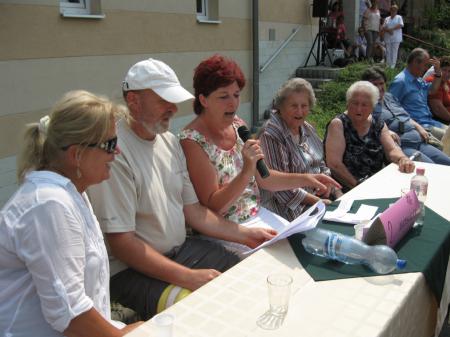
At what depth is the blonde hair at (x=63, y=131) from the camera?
143cm

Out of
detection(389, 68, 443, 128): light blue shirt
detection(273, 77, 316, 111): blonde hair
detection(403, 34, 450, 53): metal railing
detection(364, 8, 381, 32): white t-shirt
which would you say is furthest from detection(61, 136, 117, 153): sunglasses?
detection(403, 34, 450, 53): metal railing

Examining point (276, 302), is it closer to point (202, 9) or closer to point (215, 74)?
point (215, 74)

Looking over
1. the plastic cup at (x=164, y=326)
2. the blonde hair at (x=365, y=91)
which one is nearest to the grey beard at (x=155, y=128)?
the plastic cup at (x=164, y=326)

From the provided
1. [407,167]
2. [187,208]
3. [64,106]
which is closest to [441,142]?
[407,167]

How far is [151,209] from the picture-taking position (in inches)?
80.3

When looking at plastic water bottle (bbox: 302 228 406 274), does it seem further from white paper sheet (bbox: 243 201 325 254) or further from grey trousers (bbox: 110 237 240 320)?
grey trousers (bbox: 110 237 240 320)

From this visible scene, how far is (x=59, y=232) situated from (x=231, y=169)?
1374 mm

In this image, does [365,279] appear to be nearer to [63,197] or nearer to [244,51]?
[63,197]

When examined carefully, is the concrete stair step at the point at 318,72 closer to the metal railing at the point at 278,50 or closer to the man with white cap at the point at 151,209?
the metal railing at the point at 278,50

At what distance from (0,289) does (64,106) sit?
1.94ft

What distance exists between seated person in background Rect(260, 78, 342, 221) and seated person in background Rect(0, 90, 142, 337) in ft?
5.33

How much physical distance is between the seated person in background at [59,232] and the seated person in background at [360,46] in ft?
37.4

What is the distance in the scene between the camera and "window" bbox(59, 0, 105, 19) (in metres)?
4.91

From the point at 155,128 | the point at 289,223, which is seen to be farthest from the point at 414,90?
the point at 155,128
